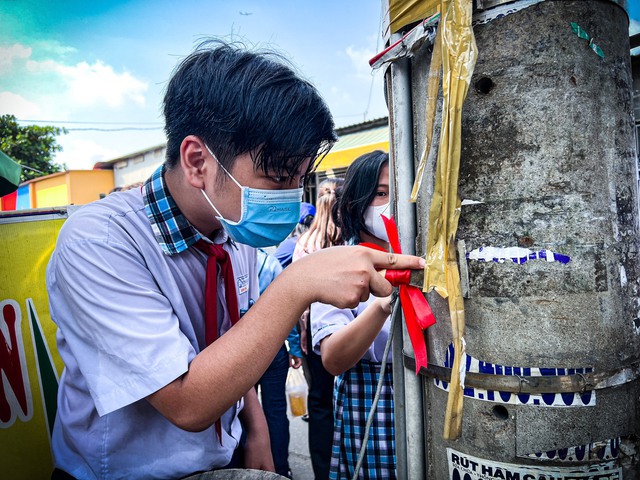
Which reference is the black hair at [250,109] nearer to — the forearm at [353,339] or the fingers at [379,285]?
the fingers at [379,285]

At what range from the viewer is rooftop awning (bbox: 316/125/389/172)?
25.9ft

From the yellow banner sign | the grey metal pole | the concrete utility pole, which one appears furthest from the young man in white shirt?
the yellow banner sign

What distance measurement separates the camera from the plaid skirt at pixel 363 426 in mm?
1793

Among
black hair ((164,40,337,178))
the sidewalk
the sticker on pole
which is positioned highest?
black hair ((164,40,337,178))

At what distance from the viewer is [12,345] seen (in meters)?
2.23

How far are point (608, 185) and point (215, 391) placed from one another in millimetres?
957

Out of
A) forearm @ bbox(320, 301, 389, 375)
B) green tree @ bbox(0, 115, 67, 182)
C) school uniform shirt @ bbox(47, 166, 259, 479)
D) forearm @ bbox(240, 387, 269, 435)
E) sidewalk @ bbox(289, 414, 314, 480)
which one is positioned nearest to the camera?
school uniform shirt @ bbox(47, 166, 259, 479)

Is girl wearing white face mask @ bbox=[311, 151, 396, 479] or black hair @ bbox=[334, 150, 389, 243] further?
black hair @ bbox=[334, 150, 389, 243]

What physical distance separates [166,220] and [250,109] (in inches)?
15.2

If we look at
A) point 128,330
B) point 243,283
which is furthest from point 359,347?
point 128,330

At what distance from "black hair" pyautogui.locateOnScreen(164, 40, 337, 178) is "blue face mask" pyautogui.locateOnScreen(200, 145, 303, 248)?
0.25 ft

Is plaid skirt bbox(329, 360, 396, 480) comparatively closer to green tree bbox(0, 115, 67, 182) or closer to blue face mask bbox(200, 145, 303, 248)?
blue face mask bbox(200, 145, 303, 248)

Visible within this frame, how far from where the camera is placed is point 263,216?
4.34 feet

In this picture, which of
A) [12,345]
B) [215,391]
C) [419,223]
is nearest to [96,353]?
[215,391]
